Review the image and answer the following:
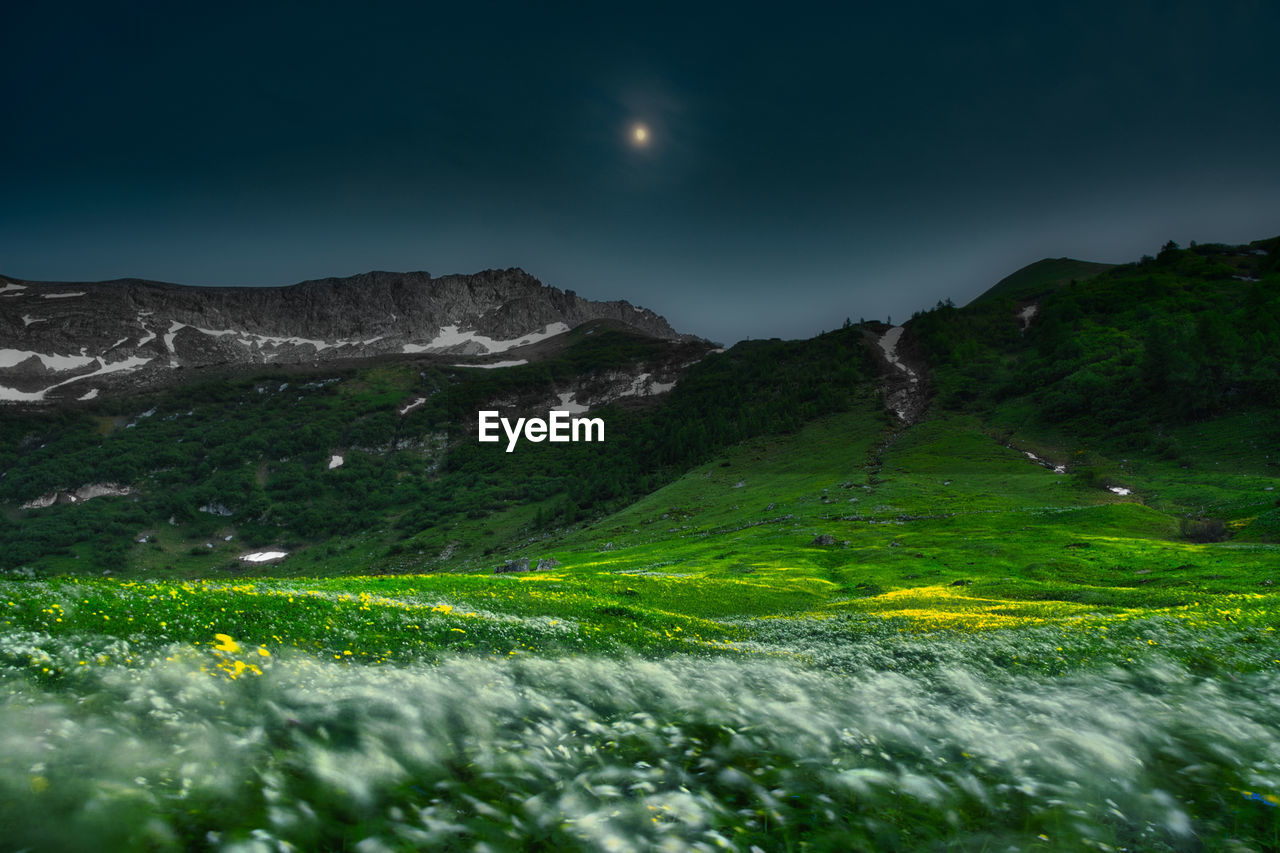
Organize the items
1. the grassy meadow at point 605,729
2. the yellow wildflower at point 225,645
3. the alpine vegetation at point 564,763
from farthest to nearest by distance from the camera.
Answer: the yellow wildflower at point 225,645 < the grassy meadow at point 605,729 < the alpine vegetation at point 564,763

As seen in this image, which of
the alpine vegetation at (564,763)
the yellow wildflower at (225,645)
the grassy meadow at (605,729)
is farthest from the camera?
the yellow wildflower at (225,645)

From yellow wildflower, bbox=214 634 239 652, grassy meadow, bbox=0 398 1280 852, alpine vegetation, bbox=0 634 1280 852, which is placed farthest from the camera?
yellow wildflower, bbox=214 634 239 652

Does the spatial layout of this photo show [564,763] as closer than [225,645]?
Yes

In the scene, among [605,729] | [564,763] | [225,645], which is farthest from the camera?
[225,645]

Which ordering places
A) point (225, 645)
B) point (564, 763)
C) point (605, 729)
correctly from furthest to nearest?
point (225, 645) → point (605, 729) → point (564, 763)

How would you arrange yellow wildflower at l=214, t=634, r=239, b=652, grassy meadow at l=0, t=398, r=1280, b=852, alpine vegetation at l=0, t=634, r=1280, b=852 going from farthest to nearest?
yellow wildflower at l=214, t=634, r=239, b=652
grassy meadow at l=0, t=398, r=1280, b=852
alpine vegetation at l=0, t=634, r=1280, b=852

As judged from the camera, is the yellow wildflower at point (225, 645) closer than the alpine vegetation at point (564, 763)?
No

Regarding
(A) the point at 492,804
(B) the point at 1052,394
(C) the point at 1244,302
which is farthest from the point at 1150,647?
(C) the point at 1244,302

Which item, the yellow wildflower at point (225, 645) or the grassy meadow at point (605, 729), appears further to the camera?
the yellow wildflower at point (225, 645)

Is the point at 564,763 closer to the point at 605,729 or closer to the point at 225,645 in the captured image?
the point at 605,729

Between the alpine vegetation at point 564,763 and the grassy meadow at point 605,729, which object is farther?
the grassy meadow at point 605,729

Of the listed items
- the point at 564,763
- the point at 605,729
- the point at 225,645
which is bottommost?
the point at 605,729

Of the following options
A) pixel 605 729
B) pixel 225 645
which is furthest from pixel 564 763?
pixel 225 645
